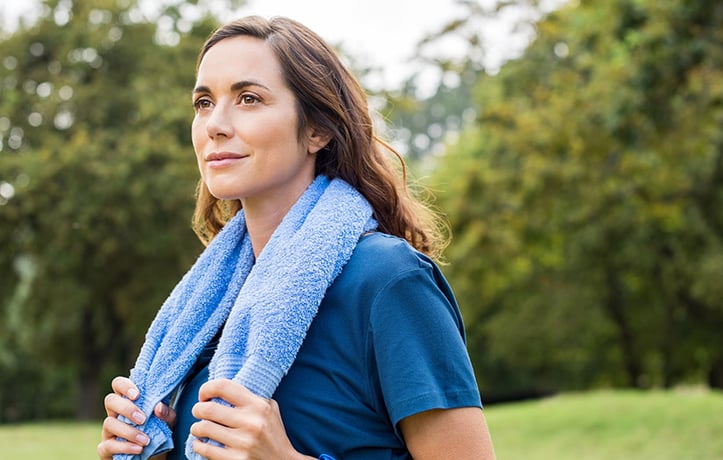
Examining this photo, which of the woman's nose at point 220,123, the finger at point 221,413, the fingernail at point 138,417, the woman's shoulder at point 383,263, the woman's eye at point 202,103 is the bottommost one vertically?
the fingernail at point 138,417

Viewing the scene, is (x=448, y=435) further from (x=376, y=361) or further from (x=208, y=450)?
(x=208, y=450)

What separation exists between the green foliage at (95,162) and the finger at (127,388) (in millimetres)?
17910

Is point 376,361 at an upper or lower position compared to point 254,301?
lower

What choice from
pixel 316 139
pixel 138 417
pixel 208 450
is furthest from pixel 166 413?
pixel 316 139

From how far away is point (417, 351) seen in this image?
192 centimetres

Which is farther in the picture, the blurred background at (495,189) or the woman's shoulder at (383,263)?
the blurred background at (495,189)

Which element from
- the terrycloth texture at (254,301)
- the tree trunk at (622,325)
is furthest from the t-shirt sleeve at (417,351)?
the tree trunk at (622,325)

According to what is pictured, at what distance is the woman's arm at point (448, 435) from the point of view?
191 centimetres

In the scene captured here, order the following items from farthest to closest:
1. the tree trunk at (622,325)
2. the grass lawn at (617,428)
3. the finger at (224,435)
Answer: the tree trunk at (622,325) → the grass lawn at (617,428) → the finger at (224,435)

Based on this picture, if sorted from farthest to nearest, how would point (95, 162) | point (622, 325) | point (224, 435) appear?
point (622, 325), point (95, 162), point (224, 435)

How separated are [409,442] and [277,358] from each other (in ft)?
1.05

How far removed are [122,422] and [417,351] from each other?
2.38 feet

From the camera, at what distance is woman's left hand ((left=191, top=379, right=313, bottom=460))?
188 cm

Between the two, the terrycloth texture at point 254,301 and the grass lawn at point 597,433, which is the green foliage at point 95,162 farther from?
the terrycloth texture at point 254,301
